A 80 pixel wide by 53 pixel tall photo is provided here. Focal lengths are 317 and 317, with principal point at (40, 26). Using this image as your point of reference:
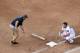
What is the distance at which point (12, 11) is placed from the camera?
20109 mm

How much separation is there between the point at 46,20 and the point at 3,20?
8.43 ft

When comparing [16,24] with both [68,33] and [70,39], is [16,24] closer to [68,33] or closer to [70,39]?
[68,33]

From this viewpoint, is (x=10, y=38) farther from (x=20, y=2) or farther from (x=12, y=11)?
(x=20, y=2)

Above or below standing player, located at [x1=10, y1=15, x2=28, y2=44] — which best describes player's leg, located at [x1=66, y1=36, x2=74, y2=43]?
below

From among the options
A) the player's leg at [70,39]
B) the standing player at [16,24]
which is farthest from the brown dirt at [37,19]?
the standing player at [16,24]

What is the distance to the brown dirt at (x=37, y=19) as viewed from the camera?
1612 centimetres

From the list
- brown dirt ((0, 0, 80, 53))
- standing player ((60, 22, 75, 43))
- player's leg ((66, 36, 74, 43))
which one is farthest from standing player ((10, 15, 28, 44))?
player's leg ((66, 36, 74, 43))

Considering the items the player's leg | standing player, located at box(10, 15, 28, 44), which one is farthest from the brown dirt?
standing player, located at box(10, 15, 28, 44)


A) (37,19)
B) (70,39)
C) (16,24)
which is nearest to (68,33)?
(70,39)

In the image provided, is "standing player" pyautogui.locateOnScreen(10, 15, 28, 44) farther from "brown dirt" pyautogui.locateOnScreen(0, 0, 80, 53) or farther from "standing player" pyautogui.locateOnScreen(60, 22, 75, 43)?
"standing player" pyautogui.locateOnScreen(60, 22, 75, 43)

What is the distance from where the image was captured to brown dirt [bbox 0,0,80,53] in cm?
1612

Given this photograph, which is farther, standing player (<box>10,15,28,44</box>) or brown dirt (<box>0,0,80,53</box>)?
brown dirt (<box>0,0,80,53</box>)

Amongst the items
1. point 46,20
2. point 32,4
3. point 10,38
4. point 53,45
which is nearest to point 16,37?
point 10,38

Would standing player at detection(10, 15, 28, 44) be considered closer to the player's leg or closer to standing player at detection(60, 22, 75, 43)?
standing player at detection(60, 22, 75, 43)
